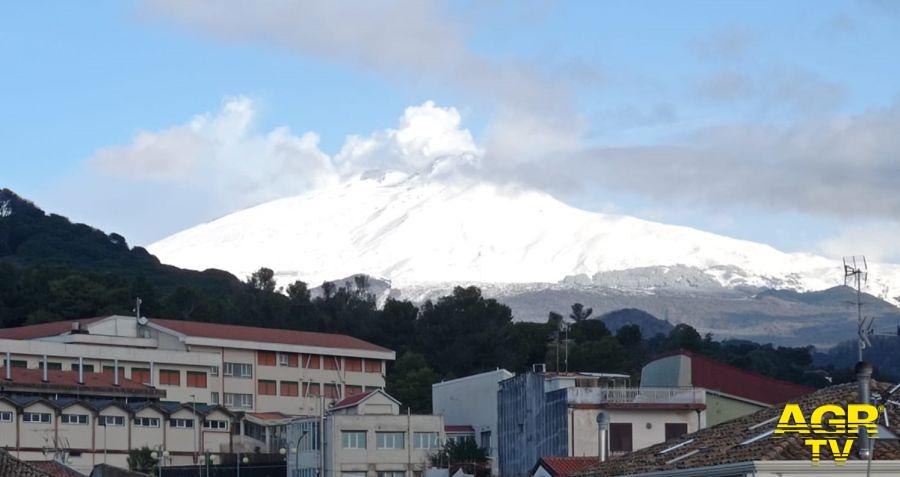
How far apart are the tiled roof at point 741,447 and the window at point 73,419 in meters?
50.5

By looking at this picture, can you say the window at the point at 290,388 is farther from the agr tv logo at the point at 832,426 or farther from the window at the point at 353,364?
the agr tv logo at the point at 832,426

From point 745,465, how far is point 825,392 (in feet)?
24.5

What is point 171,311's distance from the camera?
13625cm

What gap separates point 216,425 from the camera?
331 ft

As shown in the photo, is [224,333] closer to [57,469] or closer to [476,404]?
[476,404]

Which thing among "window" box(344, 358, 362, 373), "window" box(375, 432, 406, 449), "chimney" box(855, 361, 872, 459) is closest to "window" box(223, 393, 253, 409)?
"window" box(344, 358, 362, 373)

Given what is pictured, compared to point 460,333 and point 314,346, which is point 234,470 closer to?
point 314,346

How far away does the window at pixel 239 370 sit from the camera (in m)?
114

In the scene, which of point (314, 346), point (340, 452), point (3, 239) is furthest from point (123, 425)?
point (3, 239)

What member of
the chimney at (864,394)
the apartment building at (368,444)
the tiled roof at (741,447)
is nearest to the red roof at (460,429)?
the apartment building at (368,444)

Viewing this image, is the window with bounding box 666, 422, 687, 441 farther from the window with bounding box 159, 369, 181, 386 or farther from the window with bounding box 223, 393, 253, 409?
the window with bounding box 223, 393, 253, 409

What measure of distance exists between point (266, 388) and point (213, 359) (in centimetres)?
487

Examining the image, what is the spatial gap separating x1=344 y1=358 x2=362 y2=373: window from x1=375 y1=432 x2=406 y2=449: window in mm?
32553

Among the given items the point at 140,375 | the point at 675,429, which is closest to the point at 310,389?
the point at 140,375
